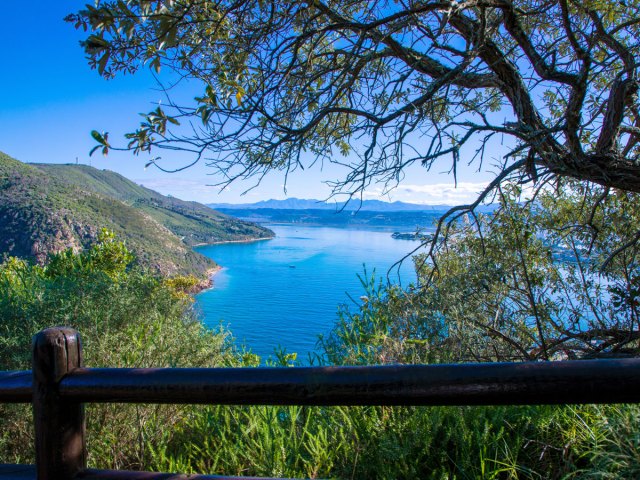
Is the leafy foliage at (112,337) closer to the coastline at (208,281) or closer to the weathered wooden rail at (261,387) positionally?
the weathered wooden rail at (261,387)

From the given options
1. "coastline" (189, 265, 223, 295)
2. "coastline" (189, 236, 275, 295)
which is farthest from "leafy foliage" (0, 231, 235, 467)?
"coastline" (189, 265, 223, 295)

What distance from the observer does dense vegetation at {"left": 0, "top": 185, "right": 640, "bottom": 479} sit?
2.04 meters

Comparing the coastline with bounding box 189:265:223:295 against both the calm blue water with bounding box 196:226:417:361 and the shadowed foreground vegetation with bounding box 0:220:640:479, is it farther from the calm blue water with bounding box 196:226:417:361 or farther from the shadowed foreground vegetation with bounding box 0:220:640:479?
the shadowed foreground vegetation with bounding box 0:220:640:479

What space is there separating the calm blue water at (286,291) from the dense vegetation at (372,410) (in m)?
10.9

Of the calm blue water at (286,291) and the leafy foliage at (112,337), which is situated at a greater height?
the leafy foliage at (112,337)

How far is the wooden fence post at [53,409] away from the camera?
38.2 inches

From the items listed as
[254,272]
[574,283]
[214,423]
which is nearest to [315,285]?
[254,272]

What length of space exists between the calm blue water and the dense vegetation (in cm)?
1092

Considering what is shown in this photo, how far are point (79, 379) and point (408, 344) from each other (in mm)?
2632

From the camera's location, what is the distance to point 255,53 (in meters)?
2.98

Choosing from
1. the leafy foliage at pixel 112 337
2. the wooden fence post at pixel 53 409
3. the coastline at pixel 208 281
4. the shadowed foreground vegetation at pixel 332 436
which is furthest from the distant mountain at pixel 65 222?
the wooden fence post at pixel 53 409

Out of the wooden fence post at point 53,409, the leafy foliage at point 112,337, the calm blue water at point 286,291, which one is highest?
the wooden fence post at point 53,409

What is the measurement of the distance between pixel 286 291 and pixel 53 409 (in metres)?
35.4

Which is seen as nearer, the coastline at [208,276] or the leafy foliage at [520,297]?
the leafy foliage at [520,297]
